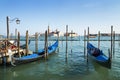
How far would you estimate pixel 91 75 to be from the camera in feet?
41.5

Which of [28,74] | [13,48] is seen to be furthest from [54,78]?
[13,48]

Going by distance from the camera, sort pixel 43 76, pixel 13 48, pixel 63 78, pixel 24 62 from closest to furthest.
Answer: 1. pixel 63 78
2. pixel 43 76
3. pixel 24 62
4. pixel 13 48

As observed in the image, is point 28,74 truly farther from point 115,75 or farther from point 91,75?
point 115,75

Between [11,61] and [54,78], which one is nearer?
Result: [54,78]

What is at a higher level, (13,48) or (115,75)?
(13,48)

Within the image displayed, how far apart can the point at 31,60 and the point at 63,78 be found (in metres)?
5.62

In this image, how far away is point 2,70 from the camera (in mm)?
14008

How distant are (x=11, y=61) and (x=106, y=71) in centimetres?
758

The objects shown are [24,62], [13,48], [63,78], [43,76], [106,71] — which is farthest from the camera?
[13,48]

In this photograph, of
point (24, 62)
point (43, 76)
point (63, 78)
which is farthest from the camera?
point (24, 62)

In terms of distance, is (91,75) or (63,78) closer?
(63,78)

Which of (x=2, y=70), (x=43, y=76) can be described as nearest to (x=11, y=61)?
(x=2, y=70)

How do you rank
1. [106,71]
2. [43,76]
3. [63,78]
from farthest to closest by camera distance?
[106,71], [43,76], [63,78]

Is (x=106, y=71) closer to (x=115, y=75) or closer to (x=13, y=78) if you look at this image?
(x=115, y=75)
